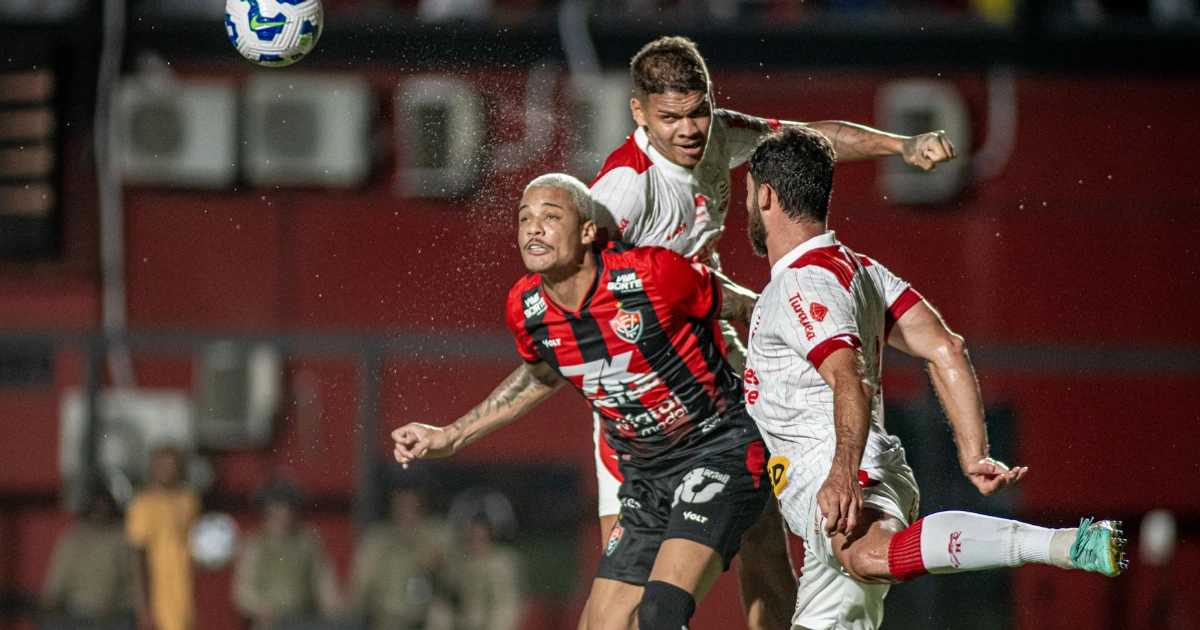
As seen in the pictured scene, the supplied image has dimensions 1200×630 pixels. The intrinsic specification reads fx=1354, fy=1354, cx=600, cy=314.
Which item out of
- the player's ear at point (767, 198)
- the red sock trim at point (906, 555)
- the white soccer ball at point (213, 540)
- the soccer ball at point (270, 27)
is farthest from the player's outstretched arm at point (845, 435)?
the white soccer ball at point (213, 540)

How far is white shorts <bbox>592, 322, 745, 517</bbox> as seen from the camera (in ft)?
14.8

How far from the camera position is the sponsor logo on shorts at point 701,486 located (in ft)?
13.8

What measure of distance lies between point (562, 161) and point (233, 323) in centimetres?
296

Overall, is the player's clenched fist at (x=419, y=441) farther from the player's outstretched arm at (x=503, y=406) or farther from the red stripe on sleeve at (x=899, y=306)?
the red stripe on sleeve at (x=899, y=306)

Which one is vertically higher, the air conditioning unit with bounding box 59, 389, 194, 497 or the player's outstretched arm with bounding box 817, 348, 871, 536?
the player's outstretched arm with bounding box 817, 348, 871, 536

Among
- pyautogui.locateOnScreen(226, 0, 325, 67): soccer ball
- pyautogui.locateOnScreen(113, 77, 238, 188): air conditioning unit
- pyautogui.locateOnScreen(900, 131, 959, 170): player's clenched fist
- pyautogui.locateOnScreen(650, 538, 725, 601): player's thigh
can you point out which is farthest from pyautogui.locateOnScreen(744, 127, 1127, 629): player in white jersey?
pyautogui.locateOnScreen(113, 77, 238, 188): air conditioning unit

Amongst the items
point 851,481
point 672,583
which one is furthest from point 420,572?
point 851,481

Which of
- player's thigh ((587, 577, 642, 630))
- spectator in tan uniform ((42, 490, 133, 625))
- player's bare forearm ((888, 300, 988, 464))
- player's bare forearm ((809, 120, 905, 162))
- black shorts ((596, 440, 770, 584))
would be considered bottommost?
spectator in tan uniform ((42, 490, 133, 625))

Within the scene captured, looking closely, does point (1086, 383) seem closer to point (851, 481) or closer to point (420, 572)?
point (420, 572)

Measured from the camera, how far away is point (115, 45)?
1090 centimetres

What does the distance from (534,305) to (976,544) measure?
1571mm

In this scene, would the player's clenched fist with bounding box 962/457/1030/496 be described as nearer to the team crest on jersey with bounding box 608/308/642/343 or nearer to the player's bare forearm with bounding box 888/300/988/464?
the player's bare forearm with bounding box 888/300/988/464

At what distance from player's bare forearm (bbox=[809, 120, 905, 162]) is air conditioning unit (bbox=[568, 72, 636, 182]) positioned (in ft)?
17.8

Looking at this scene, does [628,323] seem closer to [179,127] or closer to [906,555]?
[906,555]
